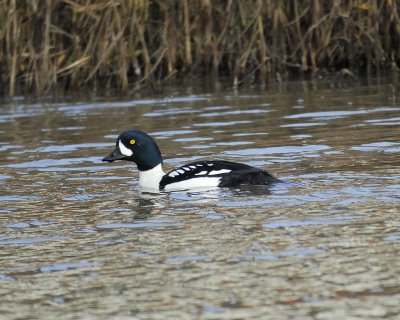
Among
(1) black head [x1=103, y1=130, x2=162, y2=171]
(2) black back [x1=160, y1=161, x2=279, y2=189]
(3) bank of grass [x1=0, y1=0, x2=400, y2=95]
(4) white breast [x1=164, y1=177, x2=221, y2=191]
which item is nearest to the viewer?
(2) black back [x1=160, y1=161, x2=279, y2=189]

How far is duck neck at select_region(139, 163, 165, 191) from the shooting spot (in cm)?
949

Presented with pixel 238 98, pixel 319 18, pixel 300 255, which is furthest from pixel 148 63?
pixel 300 255

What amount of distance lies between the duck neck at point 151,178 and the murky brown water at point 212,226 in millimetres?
109

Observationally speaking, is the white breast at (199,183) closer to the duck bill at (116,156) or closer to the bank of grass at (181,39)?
the duck bill at (116,156)

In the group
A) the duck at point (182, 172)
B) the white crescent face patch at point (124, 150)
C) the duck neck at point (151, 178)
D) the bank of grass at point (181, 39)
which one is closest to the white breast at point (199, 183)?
the duck at point (182, 172)

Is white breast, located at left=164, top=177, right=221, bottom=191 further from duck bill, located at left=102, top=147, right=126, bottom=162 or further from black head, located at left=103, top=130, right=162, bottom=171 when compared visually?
duck bill, located at left=102, top=147, right=126, bottom=162

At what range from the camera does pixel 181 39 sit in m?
16.5

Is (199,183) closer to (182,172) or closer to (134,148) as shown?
(182,172)

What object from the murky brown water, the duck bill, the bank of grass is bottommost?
the murky brown water

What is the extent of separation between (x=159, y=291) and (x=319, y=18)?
10661 mm

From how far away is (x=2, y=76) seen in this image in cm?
1664

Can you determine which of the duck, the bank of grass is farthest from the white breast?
the bank of grass

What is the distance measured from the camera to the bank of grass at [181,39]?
15742 mm

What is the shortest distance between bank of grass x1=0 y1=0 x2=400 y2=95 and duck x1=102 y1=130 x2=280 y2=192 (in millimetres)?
5849
